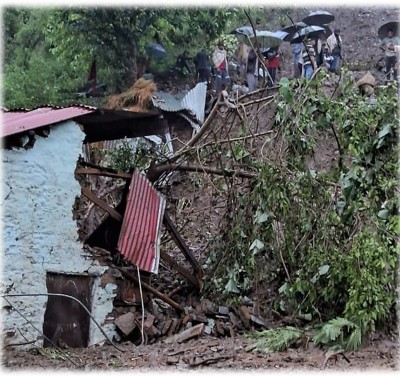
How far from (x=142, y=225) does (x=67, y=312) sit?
1.39 m

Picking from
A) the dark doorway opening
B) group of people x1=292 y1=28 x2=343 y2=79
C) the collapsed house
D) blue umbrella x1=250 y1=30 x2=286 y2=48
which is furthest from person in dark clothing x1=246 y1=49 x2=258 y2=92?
the dark doorway opening

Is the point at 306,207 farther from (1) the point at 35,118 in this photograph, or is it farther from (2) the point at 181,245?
(1) the point at 35,118

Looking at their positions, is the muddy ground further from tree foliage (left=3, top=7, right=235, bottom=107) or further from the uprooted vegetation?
Result: tree foliage (left=3, top=7, right=235, bottom=107)

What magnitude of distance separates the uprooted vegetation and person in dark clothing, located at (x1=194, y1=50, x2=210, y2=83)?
31.1ft

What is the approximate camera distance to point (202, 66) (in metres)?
17.5

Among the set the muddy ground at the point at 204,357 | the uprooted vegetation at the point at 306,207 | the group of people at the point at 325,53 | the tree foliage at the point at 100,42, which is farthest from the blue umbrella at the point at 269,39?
the muddy ground at the point at 204,357

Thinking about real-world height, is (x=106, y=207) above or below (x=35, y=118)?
below

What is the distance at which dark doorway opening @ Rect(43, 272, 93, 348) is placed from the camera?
6402 millimetres

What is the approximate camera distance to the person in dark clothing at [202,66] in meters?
17.2

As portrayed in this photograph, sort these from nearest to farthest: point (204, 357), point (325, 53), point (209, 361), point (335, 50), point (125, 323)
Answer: point (209, 361)
point (204, 357)
point (125, 323)
point (325, 53)
point (335, 50)

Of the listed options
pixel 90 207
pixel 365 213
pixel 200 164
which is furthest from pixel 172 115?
pixel 365 213

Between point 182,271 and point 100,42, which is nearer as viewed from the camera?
point 182,271

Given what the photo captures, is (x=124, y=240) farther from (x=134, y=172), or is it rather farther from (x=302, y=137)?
(x=302, y=137)

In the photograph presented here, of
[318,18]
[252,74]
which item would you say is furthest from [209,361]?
[318,18]
